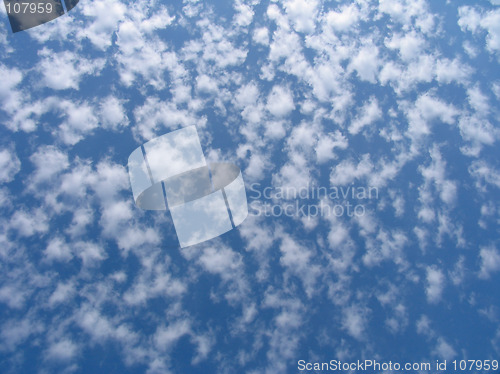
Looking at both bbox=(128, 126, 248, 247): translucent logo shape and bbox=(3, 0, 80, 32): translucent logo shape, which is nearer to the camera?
bbox=(128, 126, 248, 247): translucent logo shape

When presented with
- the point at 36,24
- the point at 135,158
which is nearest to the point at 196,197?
the point at 135,158

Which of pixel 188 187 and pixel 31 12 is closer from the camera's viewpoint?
pixel 188 187

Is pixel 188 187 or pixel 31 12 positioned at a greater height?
pixel 31 12

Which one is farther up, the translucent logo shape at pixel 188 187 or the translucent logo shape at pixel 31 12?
the translucent logo shape at pixel 31 12

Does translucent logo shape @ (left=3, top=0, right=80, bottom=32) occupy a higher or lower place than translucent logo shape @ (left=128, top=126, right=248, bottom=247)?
higher
